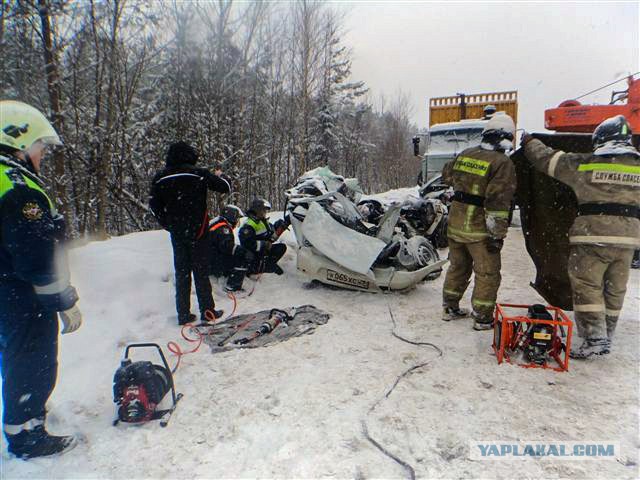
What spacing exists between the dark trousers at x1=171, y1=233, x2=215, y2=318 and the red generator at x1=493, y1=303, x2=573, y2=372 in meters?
3.08

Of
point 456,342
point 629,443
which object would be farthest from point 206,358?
point 629,443

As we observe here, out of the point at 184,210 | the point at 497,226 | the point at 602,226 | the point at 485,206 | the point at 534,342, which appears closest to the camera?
the point at 534,342

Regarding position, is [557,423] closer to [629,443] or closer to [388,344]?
[629,443]

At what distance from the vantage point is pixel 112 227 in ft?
63.2

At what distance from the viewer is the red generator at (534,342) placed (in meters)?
3.02

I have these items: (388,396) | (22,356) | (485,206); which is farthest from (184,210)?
(485,206)

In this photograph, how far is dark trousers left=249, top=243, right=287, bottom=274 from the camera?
565cm

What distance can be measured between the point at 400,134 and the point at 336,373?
35.6 meters

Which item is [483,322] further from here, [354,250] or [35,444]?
[35,444]

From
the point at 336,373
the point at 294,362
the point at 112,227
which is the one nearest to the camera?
the point at 336,373

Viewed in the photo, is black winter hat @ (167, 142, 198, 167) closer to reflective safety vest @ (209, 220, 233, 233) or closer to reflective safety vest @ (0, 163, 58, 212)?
reflective safety vest @ (209, 220, 233, 233)

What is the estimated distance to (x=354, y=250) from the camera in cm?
490

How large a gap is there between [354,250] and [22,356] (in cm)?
352

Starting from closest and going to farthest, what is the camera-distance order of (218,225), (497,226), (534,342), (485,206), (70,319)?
(70,319)
(534,342)
(497,226)
(485,206)
(218,225)
